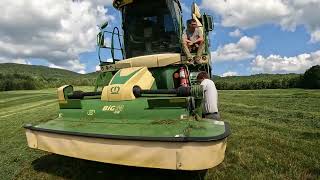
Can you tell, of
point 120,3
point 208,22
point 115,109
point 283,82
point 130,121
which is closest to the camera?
Answer: point 130,121

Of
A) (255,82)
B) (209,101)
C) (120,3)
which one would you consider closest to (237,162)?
(209,101)

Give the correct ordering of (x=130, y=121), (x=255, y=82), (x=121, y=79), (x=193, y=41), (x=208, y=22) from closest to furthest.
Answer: (x=130, y=121) → (x=121, y=79) → (x=193, y=41) → (x=208, y=22) → (x=255, y=82)

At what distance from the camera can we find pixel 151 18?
8359 mm

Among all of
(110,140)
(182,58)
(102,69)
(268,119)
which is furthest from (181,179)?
(268,119)

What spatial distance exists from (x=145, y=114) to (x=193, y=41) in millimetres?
3031

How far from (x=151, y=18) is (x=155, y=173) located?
3.93 metres

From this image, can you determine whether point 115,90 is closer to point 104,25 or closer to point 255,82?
point 104,25

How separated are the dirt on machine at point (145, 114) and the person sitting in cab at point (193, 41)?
166mm

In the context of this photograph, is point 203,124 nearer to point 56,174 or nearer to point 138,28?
point 56,174

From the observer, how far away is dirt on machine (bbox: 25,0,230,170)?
4.30m

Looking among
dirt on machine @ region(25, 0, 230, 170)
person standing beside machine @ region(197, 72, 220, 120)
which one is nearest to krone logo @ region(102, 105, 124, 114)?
dirt on machine @ region(25, 0, 230, 170)

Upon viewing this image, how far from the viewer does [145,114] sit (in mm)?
5387

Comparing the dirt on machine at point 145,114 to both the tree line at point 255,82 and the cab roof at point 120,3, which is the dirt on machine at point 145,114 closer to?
the cab roof at point 120,3

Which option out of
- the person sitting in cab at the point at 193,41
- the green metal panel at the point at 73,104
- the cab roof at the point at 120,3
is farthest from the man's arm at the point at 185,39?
the green metal panel at the point at 73,104
